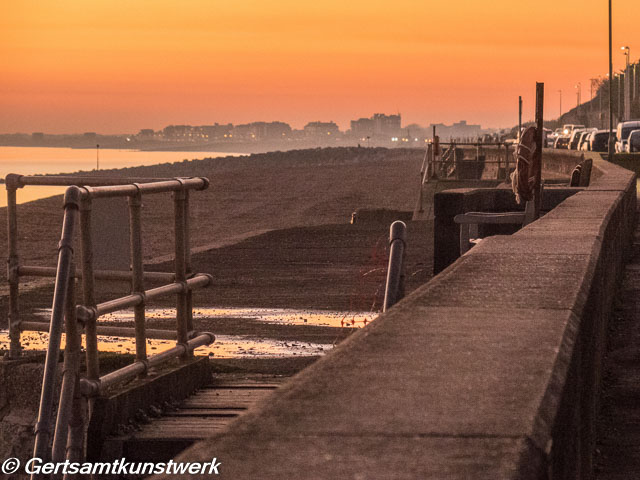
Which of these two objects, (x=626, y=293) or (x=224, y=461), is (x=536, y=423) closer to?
(x=224, y=461)

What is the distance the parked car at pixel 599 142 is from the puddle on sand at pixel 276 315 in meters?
46.5

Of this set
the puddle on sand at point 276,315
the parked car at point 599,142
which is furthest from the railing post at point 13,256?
the parked car at point 599,142

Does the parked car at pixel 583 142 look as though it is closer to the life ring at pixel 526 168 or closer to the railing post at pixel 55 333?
the life ring at pixel 526 168

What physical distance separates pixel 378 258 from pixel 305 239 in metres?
4.03

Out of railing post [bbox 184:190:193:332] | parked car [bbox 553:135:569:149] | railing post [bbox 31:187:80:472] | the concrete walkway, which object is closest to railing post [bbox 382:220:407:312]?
the concrete walkway

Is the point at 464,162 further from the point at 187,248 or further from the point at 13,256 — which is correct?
the point at 13,256

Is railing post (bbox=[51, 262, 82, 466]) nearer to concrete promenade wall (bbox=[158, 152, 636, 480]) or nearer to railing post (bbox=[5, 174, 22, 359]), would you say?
railing post (bbox=[5, 174, 22, 359])

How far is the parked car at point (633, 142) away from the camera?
5191 cm

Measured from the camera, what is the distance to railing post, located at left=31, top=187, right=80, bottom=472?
607 cm

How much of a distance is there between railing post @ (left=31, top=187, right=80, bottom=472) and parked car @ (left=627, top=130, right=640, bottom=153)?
48225 millimetres

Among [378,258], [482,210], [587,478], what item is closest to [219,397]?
[587,478]

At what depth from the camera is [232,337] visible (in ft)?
38.1

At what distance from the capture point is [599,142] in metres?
58.4

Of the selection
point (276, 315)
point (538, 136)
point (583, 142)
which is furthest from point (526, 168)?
point (583, 142)
